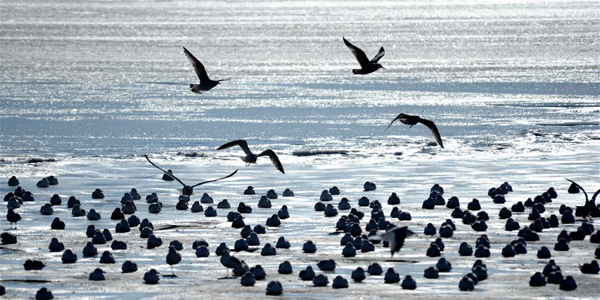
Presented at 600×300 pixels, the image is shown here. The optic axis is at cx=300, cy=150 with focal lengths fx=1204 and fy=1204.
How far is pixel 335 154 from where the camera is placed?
29.7m

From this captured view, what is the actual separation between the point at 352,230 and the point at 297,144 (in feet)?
34.9

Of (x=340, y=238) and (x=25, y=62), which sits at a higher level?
(x=25, y=62)

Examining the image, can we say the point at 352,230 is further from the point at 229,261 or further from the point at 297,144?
the point at 297,144

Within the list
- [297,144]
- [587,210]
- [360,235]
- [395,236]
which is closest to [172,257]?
[395,236]

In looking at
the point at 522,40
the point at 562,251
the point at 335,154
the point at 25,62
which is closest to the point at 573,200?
the point at 562,251

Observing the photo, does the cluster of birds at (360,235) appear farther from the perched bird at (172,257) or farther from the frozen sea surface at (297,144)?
the frozen sea surface at (297,144)

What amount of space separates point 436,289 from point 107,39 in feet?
231

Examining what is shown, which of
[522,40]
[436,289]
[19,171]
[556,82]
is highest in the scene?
[522,40]

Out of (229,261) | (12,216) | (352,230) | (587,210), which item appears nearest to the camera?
(229,261)

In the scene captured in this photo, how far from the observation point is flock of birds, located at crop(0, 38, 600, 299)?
17203mm

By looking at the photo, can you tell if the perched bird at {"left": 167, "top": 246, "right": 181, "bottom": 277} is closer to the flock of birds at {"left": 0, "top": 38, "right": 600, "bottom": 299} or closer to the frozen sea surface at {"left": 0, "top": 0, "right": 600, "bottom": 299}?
the flock of birds at {"left": 0, "top": 38, "right": 600, "bottom": 299}

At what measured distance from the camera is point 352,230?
20.6 meters

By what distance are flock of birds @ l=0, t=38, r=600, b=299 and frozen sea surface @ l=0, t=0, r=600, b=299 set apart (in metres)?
0.18

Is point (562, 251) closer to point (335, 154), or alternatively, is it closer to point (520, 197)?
point (520, 197)
